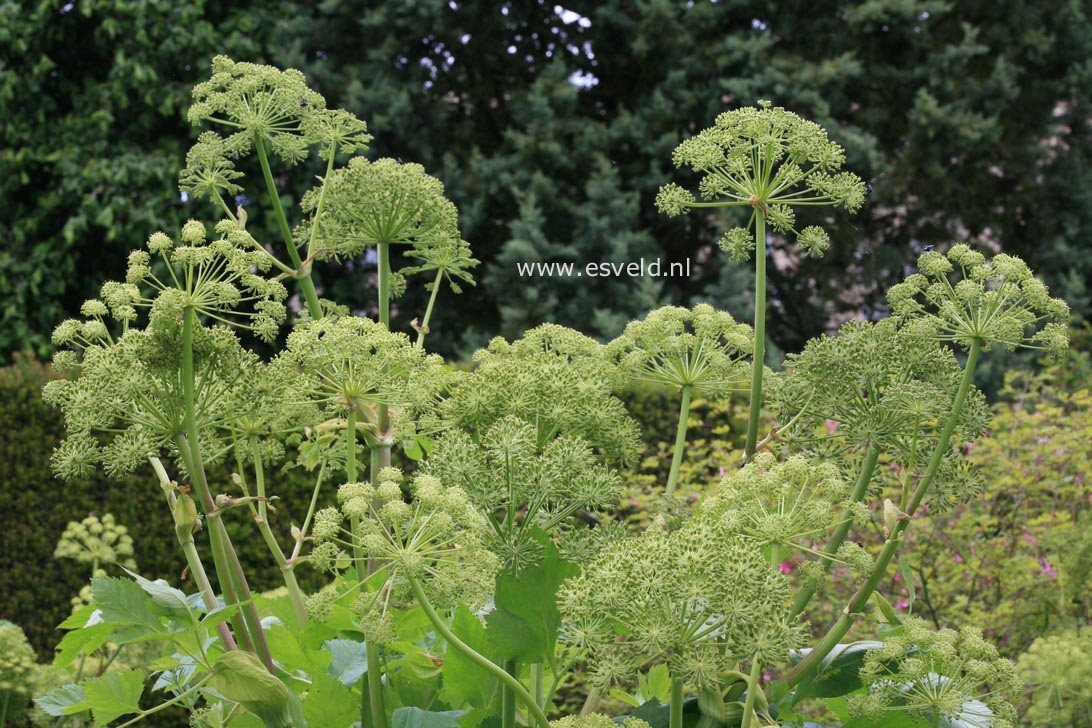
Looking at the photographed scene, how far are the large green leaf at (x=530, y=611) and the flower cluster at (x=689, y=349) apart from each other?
0.42 meters

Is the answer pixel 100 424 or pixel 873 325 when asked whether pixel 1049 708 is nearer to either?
pixel 873 325

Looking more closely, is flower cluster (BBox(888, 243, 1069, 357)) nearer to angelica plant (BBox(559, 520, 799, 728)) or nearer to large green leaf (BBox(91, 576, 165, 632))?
angelica plant (BBox(559, 520, 799, 728))

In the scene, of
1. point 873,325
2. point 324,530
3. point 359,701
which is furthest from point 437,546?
point 873,325

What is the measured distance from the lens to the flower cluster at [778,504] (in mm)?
1042

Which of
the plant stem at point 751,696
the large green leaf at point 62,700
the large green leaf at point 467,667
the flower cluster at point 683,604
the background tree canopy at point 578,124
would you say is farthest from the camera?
the background tree canopy at point 578,124

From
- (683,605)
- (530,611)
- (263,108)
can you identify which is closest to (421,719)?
(530,611)

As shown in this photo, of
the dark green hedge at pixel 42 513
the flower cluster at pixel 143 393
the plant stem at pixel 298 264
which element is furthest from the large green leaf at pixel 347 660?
the dark green hedge at pixel 42 513

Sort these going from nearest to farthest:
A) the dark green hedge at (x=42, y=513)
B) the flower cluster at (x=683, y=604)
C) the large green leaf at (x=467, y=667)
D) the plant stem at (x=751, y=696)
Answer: the flower cluster at (x=683, y=604), the plant stem at (x=751, y=696), the large green leaf at (x=467, y=667), the dark green hedge at (x=42, y=513)

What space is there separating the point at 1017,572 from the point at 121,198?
7385 mm

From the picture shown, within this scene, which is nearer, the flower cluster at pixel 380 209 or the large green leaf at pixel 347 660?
the large green leaf at pixel 347 660

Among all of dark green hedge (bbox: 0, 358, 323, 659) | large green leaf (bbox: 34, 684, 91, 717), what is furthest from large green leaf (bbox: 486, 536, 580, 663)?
dark green hedge (bbox: 0, 358, 323, 659)

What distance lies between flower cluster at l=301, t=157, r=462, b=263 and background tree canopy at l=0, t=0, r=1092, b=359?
6.99 meters

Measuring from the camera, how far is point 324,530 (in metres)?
1.04

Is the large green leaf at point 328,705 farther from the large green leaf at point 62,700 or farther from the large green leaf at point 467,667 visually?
the large green leaf at point 62,700
